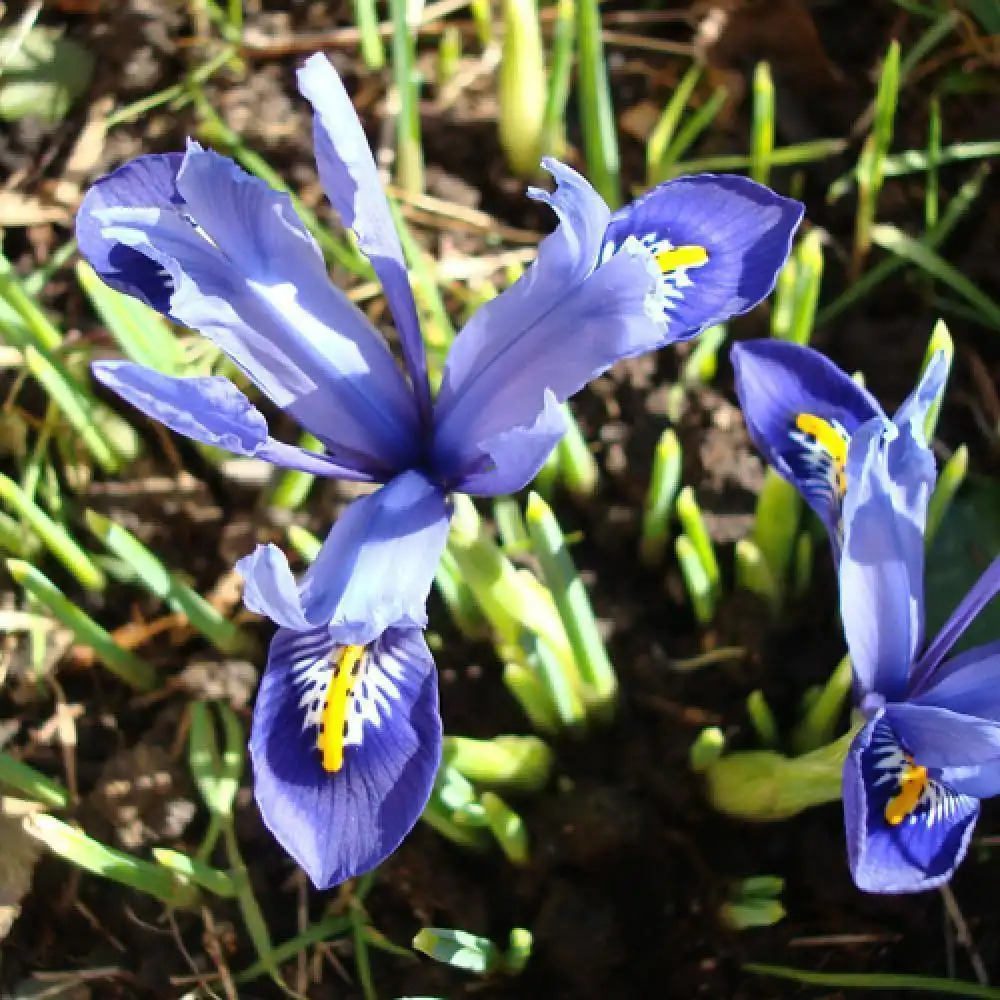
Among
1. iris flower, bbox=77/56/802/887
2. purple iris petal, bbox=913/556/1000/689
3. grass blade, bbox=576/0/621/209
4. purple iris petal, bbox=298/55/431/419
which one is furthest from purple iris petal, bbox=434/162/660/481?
grass blade, bbox=576/0/621/209

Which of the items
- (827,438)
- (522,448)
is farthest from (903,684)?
(522,448)

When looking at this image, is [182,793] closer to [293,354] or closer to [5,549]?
[5,549]

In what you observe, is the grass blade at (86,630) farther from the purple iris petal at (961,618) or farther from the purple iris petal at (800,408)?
the purple iris petal at (961,618)

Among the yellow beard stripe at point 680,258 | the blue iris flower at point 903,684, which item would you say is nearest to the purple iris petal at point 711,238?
the yellow beard stripe at point 680,258

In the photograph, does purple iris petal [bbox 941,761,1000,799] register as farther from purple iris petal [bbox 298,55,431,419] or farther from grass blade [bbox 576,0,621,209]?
grass blade [bbox 576,0,621,209]

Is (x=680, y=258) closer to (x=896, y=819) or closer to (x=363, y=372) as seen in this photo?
(x=363, y=372)

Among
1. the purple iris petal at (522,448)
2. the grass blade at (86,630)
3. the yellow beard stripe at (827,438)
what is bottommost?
the grass blade at (86,630)
